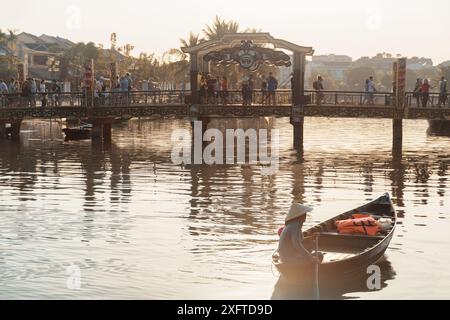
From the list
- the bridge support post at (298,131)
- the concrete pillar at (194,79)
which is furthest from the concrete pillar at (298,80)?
the concrete pillar at (194,79)

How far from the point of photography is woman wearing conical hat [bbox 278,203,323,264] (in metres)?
15.8

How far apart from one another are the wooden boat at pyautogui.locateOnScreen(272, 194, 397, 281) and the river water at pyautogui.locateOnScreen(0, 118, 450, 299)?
1.59 ft

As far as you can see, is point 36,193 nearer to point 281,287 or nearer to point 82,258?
point 82,258

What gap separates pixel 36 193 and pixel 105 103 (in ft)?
64.3

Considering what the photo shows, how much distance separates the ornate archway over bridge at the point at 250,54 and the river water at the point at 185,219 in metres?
4.56

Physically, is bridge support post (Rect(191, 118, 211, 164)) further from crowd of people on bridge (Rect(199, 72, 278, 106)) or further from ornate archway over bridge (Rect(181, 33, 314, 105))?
ornate archway over bridge (Rect(181, 33, 314, 105))

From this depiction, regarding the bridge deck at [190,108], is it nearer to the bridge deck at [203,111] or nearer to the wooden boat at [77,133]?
the bridge deck at [203,111]

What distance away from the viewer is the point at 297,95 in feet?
156

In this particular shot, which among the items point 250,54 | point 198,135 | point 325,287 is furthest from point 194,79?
point 325,287

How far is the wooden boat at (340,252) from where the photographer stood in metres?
16.1

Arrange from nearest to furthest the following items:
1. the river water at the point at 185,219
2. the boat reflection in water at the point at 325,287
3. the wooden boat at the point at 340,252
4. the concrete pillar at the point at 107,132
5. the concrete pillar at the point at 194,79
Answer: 1. the boat reflection in water at the point at 325,287
2. the wooden boat at the point at 340,252
3. the river water at the point at 185,219
4. the concrete pillar at the point at 194,79
5. the concrete pillar at the point at 107,132

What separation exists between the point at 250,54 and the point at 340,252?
103ft
